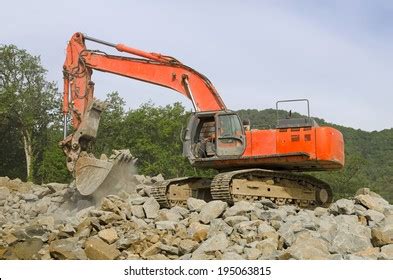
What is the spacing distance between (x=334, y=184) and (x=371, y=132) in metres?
34.9

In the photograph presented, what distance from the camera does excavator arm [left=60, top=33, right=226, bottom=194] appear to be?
14.9 meters

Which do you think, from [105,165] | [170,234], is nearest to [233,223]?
[170,234]

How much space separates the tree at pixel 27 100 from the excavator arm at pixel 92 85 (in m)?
25.9

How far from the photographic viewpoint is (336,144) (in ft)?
46.5

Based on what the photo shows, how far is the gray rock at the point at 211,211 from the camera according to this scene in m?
11.9

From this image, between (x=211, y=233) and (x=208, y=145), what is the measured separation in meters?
3.71

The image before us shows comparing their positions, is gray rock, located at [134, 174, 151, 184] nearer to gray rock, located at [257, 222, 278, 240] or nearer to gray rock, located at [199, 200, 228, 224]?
gray rock, located at [199, 200, 228, 224]

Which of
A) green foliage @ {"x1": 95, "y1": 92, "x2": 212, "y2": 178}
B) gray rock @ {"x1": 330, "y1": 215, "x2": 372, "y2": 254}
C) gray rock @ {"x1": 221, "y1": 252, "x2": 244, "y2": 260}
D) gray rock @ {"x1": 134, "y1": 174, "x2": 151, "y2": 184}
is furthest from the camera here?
green foliage @ {"x1": 95, "y1": 92, "x2": 212, "y2": 178}

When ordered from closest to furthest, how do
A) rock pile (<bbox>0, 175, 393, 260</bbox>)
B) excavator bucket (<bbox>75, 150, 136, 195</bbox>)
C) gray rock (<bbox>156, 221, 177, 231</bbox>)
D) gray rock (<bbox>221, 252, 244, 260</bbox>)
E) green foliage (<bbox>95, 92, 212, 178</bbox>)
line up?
gray rock (<bbox>221, 252, 244, 260</bbox>), rock pile (<bbox>0, 175, 393, 260</bbox>), gray rock (<bbox>156, 221, 177, 231</bbox>), excavator bucket (<bbox>75, 150, 136, 195</bbox>), green foliage (<bbox>95, 92, 212, 178</bbox>)

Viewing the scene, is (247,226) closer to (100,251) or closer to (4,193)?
(100,251)

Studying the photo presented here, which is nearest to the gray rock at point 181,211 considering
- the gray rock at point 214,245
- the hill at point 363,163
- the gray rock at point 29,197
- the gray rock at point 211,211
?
the gray rock at point 211,211

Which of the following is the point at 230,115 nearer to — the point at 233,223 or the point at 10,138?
the point at 233,223

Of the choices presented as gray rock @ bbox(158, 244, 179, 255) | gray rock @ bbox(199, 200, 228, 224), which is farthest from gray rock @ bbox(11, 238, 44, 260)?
gray rock @ bbox(199, 200, 228, 224)

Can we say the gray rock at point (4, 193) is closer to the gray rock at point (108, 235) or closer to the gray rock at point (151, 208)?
the gray rock at point (151, 208)
